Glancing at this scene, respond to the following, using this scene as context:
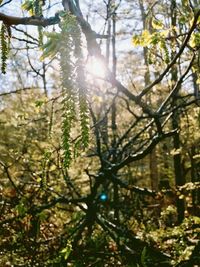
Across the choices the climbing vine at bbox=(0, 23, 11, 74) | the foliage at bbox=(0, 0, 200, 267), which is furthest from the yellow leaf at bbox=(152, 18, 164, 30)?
the climbing vine at bbox=(0, 23, 11, 74)

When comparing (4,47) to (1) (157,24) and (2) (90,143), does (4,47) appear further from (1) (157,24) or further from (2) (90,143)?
(1) (157,24)

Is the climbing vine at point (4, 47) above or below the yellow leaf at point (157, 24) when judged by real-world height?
below

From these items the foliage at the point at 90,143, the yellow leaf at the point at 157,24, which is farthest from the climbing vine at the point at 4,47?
the yellow leaf at the point at 157,24

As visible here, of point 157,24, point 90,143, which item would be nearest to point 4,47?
point 90,143

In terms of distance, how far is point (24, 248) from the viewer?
238 inches

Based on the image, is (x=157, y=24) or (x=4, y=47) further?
(x=157, y=24)

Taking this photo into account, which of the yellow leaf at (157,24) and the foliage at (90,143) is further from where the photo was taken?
the yellow leaf at (157,24)

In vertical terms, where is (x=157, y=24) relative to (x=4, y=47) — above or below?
above

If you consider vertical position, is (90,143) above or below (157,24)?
below

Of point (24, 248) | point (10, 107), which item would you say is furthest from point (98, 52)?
point (10, 107)

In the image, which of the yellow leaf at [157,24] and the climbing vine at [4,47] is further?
the yellow leaf at [157,24]

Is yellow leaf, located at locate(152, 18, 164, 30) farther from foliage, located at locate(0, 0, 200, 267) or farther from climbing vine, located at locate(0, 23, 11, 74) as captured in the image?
climbing vine, located at locate(0, 23, 11, 74)

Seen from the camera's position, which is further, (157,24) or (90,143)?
(157,24)

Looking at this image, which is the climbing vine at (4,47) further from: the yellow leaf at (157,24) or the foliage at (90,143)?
the yellow leaf at (157,24)
